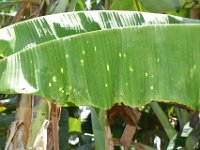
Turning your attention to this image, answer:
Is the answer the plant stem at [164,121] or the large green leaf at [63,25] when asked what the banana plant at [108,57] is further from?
the plant stem at [164,121]

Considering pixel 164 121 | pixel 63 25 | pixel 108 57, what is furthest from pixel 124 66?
pixel 164 121

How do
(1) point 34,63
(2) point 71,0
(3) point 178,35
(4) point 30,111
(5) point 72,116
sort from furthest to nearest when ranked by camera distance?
(5) point 72,116, (2) point 71,0, (4) point 30,111, (3) point 178,35, (1) point 34,63

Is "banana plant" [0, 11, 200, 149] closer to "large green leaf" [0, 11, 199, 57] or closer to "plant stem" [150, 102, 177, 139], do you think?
"large green leaf" [0, 11, 199, 57]

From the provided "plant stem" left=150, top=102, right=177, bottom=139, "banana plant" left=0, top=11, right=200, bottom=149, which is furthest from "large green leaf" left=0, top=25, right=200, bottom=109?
"plant stem" left=150, top=102, right=177, bottom=139

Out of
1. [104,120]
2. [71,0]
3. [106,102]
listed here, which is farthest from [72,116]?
[106,102]

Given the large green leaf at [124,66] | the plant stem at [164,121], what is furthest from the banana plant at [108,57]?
the plant stem at [164,121]

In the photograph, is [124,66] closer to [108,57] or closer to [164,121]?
[108,57]

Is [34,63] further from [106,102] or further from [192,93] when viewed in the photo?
[192,93]
